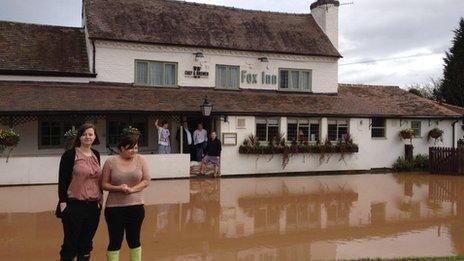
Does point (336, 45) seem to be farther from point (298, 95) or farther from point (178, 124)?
point (178, 124)

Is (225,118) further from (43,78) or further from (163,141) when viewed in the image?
(43,78)

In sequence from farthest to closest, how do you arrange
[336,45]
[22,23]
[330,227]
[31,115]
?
[336,45]
[22,23]
[31,115]
[330,227]

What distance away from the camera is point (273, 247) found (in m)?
7.91

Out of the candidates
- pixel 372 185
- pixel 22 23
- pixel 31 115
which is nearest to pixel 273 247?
pixel 372 185

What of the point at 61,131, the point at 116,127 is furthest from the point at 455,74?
the point at 61,131

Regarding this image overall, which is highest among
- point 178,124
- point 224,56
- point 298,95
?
point 224,56

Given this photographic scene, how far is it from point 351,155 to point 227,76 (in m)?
6.31

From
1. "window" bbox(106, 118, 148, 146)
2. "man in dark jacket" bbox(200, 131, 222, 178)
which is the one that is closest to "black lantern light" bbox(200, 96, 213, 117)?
"man in dark jacket" bbox(200, 131, 222, 178)

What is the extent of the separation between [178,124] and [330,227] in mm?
11158

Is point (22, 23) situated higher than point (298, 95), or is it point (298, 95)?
point (22, 23)

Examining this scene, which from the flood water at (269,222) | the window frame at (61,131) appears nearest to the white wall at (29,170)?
the flood water at (269,222)

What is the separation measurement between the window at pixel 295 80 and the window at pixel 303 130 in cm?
254

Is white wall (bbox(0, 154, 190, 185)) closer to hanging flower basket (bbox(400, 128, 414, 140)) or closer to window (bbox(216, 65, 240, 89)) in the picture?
window (bbox(216, 65, 240, 89))

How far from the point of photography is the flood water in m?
7.61
